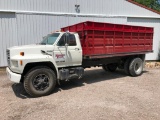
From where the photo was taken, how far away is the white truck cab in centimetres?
645

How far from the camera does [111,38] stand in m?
8.49

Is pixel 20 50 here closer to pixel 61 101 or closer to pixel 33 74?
pixel 33 74

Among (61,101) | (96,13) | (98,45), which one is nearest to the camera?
(61,101)

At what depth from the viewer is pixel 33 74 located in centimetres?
650

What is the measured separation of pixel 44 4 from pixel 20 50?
6367mm

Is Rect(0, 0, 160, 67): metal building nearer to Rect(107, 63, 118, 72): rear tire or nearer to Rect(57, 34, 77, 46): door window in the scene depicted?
Rect(107, 63, 118, 72): rear tire

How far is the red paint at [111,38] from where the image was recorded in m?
7.68

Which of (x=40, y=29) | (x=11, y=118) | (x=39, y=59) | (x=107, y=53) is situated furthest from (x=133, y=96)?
(x=40, y=29)

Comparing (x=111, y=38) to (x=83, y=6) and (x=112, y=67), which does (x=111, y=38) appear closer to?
(x=112, y=67)

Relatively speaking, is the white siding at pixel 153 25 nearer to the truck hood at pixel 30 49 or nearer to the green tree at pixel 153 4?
the truck hood at pixel 30 49

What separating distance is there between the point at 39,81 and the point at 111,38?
3900mm

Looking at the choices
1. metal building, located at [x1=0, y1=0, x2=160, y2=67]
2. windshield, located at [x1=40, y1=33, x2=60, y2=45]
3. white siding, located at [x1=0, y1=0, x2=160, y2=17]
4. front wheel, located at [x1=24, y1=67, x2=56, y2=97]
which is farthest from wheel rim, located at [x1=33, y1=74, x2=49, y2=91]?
white siding, located at [x1=0, y1=0, x2=160, y2=17]

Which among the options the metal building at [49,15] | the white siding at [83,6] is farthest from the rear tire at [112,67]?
the white siding at [83,6]

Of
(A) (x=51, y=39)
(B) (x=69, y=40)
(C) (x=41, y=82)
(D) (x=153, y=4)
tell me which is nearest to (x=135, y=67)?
(B) (x=69, y=40)
